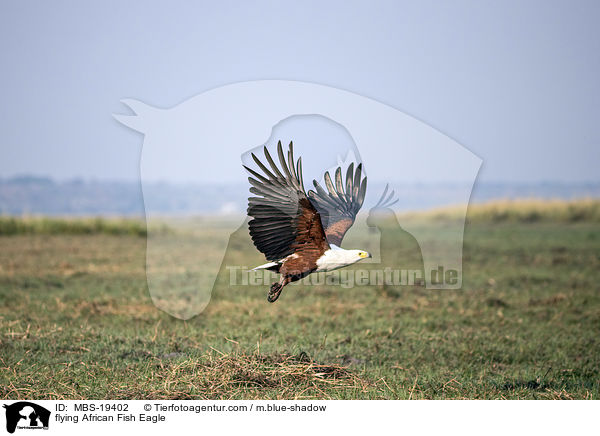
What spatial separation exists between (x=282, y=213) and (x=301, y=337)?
9.56 ft

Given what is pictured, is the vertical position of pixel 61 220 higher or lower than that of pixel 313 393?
higher

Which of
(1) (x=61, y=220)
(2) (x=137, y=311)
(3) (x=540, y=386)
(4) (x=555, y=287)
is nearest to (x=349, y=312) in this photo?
(2) (x=137, y=311)

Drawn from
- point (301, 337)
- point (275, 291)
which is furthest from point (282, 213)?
point (301, 337)

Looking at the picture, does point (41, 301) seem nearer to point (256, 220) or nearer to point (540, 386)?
point (256, 220)

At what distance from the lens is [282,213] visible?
168 inches

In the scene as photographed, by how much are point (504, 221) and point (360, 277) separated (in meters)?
11.9

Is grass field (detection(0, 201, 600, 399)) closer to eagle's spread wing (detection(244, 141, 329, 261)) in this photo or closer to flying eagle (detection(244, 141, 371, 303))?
flying eagle (detection(244, 141, 371, 303))

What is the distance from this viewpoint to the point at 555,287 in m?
10.3
